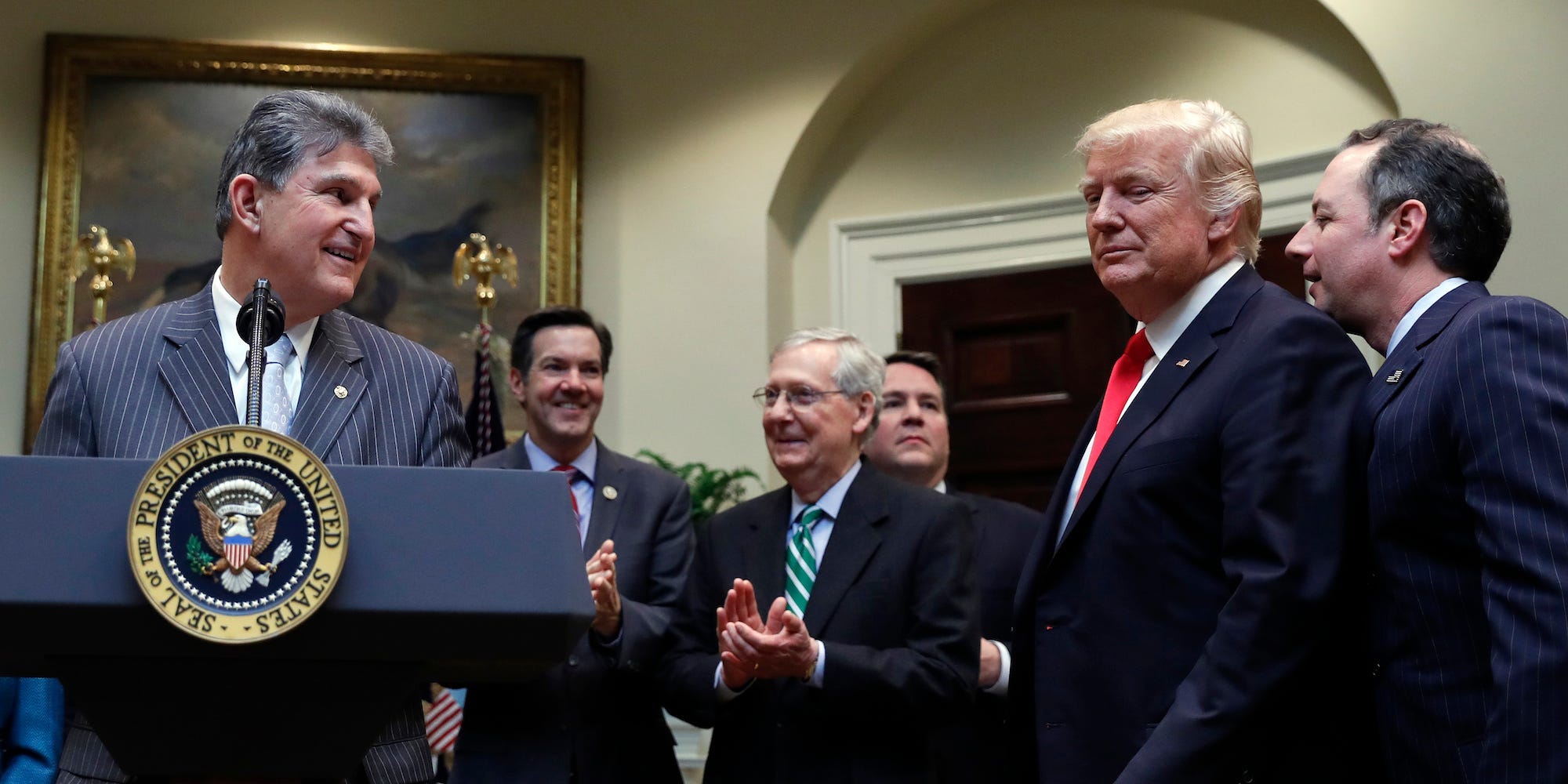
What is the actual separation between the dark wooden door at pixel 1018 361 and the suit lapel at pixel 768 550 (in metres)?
2.91

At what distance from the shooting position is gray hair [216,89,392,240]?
2170 millimetres

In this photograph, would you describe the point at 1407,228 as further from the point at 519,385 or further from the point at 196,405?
the point at 519,385

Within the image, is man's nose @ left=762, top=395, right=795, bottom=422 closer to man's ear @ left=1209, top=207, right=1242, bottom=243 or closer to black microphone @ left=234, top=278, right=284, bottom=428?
man's ear @ left=1209, top=207, right=1242, bottom=243

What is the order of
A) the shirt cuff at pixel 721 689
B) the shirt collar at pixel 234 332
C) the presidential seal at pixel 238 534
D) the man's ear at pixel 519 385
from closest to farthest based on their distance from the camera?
the presidential seal at pixel 238 534, the shirt collar at pixel 234 332, the shirt cuff at pixel 721 689, the man's ear at pixel 519 385

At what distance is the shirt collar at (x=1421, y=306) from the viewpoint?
7.48 feet

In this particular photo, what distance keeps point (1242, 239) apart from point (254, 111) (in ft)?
5.32

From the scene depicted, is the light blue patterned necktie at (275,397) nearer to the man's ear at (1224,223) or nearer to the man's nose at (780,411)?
the man's ear at (1224,223)

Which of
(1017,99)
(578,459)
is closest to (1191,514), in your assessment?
(578,459)

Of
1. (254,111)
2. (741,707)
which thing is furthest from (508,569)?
(741,707)

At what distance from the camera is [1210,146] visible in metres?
2.51

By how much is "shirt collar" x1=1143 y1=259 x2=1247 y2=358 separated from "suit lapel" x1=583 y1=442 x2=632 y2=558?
5.27 ft

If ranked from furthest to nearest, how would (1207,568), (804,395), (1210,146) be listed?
(804,395) → (1210,146) → (1207,568)

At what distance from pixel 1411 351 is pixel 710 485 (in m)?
4.14

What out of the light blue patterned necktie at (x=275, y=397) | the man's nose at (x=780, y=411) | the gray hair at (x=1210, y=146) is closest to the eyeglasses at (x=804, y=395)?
the man's nose at (x=780, y=411)
